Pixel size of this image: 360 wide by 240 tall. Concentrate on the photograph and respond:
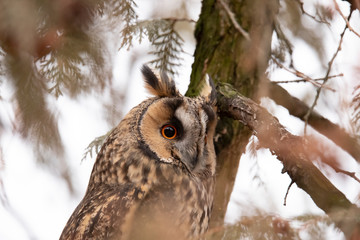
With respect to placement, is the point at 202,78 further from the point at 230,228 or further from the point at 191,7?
the point at 230,228

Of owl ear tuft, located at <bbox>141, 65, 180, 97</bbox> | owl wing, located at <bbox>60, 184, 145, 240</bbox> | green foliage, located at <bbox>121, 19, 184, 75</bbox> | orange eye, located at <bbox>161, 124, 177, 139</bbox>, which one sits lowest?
owl wing, located at <bbox>60, 184, 145, 240</bbox>

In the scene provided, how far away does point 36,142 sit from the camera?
154 cm

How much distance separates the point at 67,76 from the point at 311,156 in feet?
3.28

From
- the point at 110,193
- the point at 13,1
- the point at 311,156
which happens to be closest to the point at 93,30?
the point at 13,1

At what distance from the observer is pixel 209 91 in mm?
3068

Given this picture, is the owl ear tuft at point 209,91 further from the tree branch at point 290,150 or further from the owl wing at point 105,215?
the owl wing at point 105,215

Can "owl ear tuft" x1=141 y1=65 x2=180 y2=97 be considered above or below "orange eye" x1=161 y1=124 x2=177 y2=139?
above

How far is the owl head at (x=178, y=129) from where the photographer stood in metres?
2.85

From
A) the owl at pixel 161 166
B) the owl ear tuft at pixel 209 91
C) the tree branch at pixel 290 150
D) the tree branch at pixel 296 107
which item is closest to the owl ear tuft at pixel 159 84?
the owl at pixel 161 166

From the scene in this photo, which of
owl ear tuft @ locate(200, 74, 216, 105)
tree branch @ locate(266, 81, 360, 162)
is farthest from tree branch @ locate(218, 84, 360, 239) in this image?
tree branch @ locate(266, 81, 360, 162)

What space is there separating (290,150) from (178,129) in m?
0.73

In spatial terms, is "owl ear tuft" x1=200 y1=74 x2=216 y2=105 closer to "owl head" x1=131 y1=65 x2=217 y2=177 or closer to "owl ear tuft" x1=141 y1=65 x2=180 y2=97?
"owl head" x1=131 y1=65 x2=217 y2=177

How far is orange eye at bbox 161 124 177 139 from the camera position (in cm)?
289

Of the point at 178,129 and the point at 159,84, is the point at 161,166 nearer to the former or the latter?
the point at 178,129
